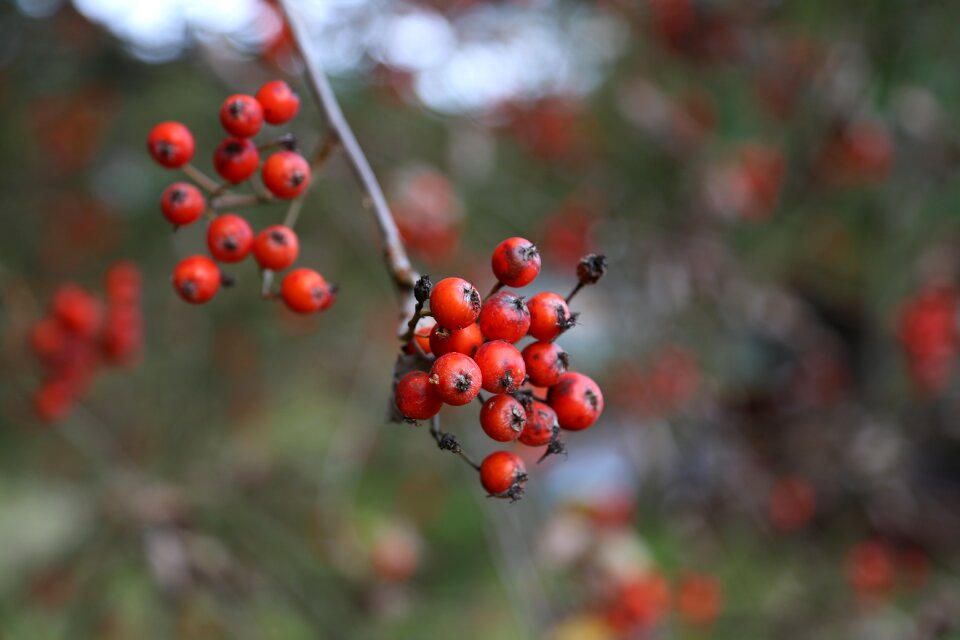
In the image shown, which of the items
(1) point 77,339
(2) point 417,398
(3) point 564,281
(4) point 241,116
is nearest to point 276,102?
(4) point 241,116

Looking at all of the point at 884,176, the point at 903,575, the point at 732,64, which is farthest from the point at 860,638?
the point at 732,64

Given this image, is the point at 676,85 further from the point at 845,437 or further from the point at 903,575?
the point at 903,575

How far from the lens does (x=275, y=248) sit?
149 cm

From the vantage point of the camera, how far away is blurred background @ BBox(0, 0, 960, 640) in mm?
3861

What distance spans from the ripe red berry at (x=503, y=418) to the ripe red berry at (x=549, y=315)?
0.45 ft

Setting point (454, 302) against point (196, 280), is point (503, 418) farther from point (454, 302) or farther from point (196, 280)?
point (196, 280)

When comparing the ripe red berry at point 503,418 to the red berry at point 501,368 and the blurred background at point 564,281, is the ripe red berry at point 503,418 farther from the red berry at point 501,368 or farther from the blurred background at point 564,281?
the blurred background at point 564,281

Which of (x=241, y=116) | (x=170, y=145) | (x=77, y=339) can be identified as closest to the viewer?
(x=241, y=116)

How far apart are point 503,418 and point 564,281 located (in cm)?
503

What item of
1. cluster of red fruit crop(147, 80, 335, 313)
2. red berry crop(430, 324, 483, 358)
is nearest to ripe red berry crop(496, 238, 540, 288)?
red berry crop(430, 324, 483, 358)

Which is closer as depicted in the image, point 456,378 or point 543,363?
point 456,378

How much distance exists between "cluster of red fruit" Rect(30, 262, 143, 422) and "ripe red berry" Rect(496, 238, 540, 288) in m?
1.73

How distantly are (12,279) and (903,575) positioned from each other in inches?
200

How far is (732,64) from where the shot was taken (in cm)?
562
